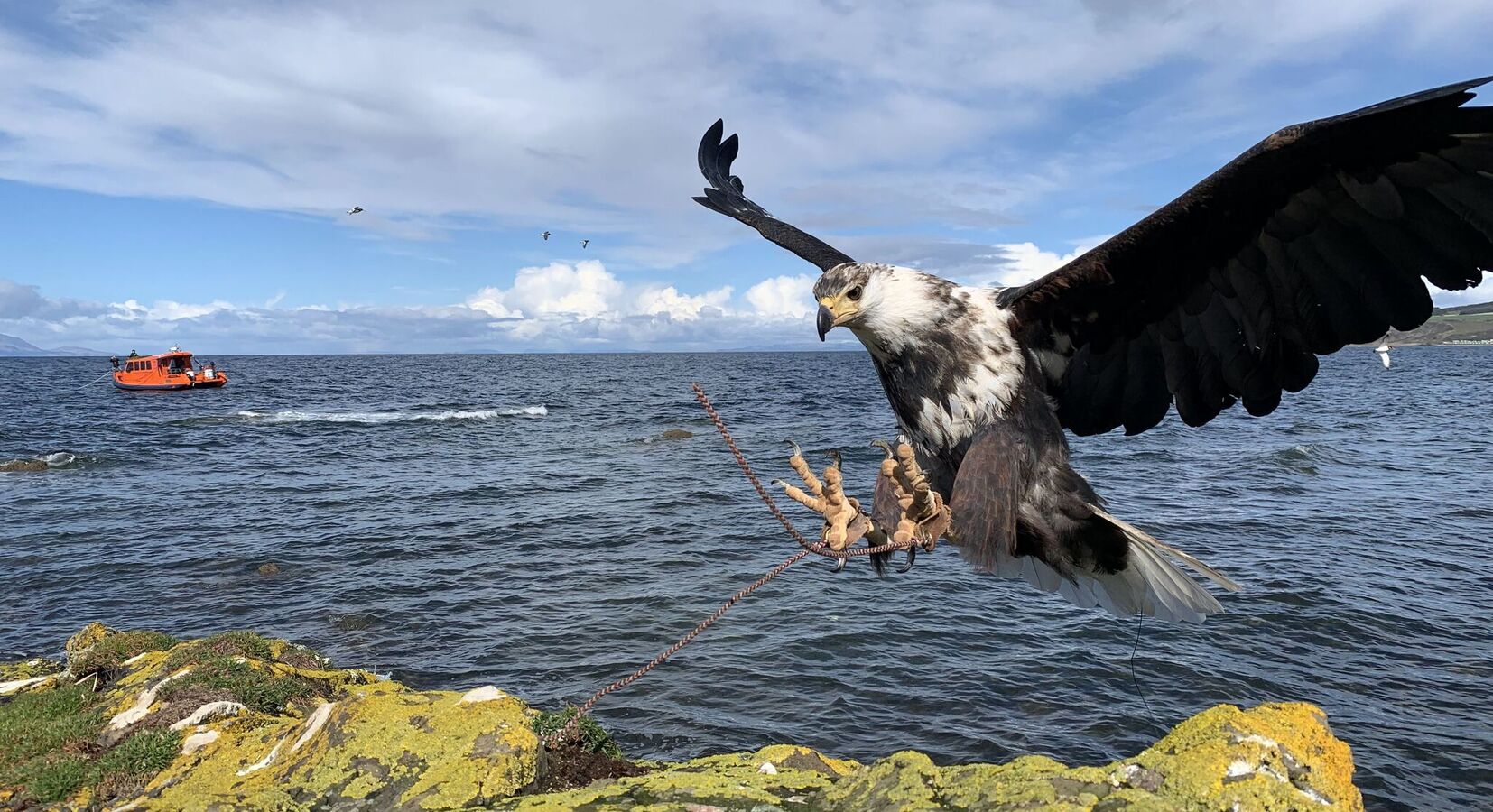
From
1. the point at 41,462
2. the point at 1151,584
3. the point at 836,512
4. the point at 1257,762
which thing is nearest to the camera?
the point at 1257,762

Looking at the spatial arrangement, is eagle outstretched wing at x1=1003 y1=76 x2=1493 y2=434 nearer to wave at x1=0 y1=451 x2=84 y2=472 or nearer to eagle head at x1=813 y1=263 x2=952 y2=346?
eagle head at x1=813 y1=263 x2=952 y2=346

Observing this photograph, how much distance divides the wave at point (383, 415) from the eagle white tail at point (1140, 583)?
37.6 metres

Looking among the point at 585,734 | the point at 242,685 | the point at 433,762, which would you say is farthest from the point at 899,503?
the point at 242,685

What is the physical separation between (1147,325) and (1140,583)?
1.38 meters

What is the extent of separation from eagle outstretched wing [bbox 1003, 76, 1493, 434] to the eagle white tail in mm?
695

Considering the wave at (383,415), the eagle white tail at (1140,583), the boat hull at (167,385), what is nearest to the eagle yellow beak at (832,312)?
the eagle white tail at (1140,583)

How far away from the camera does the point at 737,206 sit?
694 centimetres

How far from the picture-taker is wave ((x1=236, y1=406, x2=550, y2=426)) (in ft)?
129

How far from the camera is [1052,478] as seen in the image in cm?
416

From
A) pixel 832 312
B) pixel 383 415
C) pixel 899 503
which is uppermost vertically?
pixel 832 312

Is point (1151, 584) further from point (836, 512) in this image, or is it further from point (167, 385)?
point (167, 385)

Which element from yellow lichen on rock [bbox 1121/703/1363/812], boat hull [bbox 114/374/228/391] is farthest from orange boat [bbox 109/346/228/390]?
yellow lichen on rock [bbox 1121/703/1363/812]

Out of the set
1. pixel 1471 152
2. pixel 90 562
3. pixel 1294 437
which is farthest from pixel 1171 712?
pixel 1294 437

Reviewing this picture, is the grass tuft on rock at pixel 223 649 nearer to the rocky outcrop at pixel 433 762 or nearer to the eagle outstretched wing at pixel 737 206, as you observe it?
the rocky outcrop at pixel 433 762
